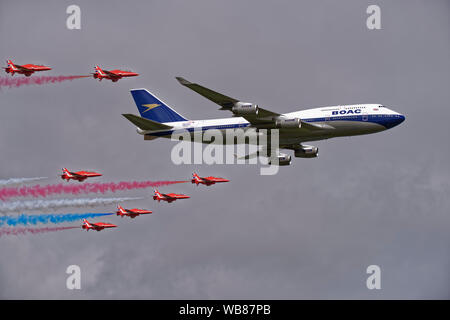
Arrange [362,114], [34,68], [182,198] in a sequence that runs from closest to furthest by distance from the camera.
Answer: [34,68]
[362,114]
[182,198]

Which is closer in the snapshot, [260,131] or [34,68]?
[34,68]

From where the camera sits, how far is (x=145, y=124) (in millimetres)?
88375

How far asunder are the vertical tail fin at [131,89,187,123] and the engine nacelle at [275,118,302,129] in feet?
46.1

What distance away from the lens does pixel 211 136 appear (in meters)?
89.1

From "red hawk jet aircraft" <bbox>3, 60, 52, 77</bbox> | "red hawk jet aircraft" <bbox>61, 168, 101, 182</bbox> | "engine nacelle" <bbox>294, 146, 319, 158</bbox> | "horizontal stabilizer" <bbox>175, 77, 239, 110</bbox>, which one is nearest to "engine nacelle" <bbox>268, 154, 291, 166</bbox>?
"engine nacelle" <bbox>294, 146, 319, 158</bbox>

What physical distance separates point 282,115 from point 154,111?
1931 centimetres

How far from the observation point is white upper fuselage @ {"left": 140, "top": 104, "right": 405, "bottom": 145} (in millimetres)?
85875

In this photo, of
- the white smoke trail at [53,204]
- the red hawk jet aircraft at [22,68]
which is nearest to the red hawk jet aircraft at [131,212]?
the white smoke trail at [53,204]

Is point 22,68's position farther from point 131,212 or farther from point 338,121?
point 338,121

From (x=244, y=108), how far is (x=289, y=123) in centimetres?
643

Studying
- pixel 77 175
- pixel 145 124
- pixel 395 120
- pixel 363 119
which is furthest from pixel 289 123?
pixel 77 175
